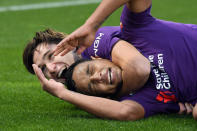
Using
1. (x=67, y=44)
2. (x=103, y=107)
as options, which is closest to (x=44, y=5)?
(x=103, y=107)

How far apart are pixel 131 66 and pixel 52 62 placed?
3.72ft

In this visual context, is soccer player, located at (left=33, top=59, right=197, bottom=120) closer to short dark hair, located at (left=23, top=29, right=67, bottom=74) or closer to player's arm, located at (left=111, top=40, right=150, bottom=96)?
player's arm, located at (left=111, top=40, right=150, bottom=96)

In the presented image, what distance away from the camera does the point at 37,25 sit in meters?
11.3

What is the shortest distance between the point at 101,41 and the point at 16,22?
6.40 m

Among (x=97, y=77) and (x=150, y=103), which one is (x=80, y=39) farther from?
(x=150, y=103)

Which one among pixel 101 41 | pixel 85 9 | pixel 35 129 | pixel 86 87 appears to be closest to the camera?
pixel 35 129

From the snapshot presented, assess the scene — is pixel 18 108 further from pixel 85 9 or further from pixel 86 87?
pixel 85 9

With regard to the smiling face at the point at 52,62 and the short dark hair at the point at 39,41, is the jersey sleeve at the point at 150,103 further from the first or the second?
the short dark hair at the point at 39,41

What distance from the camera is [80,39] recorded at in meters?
4.43

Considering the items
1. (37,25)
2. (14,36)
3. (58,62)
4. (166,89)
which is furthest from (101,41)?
(37,25)

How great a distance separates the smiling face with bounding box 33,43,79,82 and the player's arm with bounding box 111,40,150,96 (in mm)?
661

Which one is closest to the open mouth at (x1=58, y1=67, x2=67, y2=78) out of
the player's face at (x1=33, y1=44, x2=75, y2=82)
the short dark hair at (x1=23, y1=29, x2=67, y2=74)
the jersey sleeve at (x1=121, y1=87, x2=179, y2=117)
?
the player's face at (x1=33, y1=44, x2=75, y2=82)

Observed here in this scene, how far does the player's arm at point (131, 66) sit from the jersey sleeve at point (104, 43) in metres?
0.15

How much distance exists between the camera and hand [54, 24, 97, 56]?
438cm
